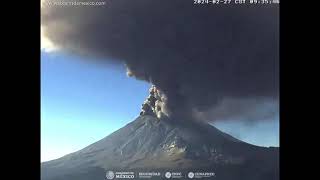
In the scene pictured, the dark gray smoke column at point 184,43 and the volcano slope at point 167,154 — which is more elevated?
the dark gray smoke column at point 184,43

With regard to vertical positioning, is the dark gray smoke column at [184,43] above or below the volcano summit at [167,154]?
above

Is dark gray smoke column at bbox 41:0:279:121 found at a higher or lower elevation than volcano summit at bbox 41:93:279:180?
higher

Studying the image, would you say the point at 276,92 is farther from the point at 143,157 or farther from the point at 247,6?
the point at 143,157

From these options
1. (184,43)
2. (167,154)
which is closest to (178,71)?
(184,43)

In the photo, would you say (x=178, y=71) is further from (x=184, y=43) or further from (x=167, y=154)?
(x=167, y=154)
